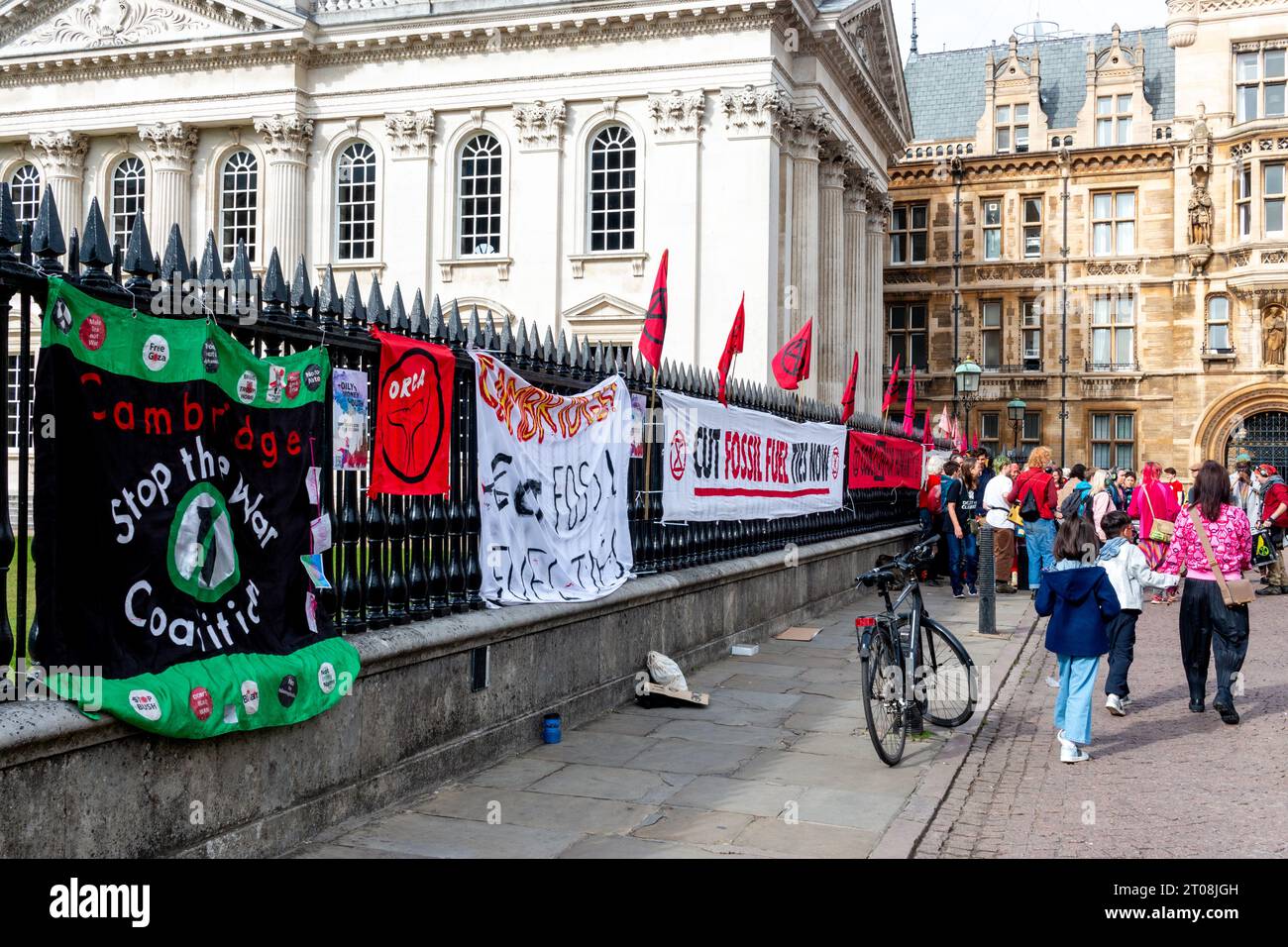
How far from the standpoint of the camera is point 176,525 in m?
5.06

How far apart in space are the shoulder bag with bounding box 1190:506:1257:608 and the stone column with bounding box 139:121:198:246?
29.3 metres

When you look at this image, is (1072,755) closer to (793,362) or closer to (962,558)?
(793,362)

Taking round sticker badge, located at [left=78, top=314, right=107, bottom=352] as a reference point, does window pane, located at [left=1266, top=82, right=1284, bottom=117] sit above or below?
above

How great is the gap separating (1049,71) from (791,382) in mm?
38445

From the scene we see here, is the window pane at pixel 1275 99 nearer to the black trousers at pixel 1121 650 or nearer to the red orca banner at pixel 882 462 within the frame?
the red orca banner at pixel 882 462

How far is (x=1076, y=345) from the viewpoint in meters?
43.5

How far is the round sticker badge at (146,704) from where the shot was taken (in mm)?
4680

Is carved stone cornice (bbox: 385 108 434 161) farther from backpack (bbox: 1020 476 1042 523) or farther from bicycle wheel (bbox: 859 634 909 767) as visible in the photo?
bicycle wheel (bbox: 859 634 909 767)

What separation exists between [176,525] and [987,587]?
420 inches

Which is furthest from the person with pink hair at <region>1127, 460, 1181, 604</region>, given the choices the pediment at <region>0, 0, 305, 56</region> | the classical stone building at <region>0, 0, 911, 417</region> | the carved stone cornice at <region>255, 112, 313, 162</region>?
the pediment at <region>0, 0, 305, 56</region>

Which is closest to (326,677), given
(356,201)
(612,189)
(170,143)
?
(612,189)

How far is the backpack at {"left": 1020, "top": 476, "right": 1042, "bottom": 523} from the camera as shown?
17.6 metres

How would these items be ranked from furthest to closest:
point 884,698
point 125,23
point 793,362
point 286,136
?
point 125,23 → point 286,136 → point 793,362 → point 884,698
